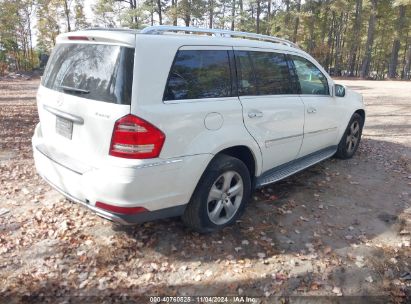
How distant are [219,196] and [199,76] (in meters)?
1.20

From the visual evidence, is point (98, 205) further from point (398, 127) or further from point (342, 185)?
point (398, 127)

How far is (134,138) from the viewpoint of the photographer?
271cm

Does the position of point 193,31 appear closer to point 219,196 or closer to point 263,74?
point 263,74

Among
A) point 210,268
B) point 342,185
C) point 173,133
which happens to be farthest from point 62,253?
point 342,185

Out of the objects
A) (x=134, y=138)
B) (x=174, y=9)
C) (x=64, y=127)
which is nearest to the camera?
(x=134, y=138)

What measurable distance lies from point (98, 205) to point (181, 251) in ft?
3.13

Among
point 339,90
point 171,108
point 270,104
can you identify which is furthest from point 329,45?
point 171,108

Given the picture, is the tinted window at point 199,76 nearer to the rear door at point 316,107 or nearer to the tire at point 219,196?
the tire at point 219,196

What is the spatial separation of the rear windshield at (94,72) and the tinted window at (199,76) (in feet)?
1.24

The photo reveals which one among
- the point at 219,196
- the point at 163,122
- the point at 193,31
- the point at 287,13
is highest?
the point at 287,13

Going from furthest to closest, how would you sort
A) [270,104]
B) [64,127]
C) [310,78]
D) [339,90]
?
[339,90] → [310,78] → [270,104] → [64,127]

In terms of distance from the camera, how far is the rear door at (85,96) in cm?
275

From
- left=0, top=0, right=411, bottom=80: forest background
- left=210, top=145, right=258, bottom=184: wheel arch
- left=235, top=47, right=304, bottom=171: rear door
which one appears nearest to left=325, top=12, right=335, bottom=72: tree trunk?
left=0, top=0, right=411, bottom=80: forest background

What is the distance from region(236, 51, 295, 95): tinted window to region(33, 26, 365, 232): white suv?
12mm
